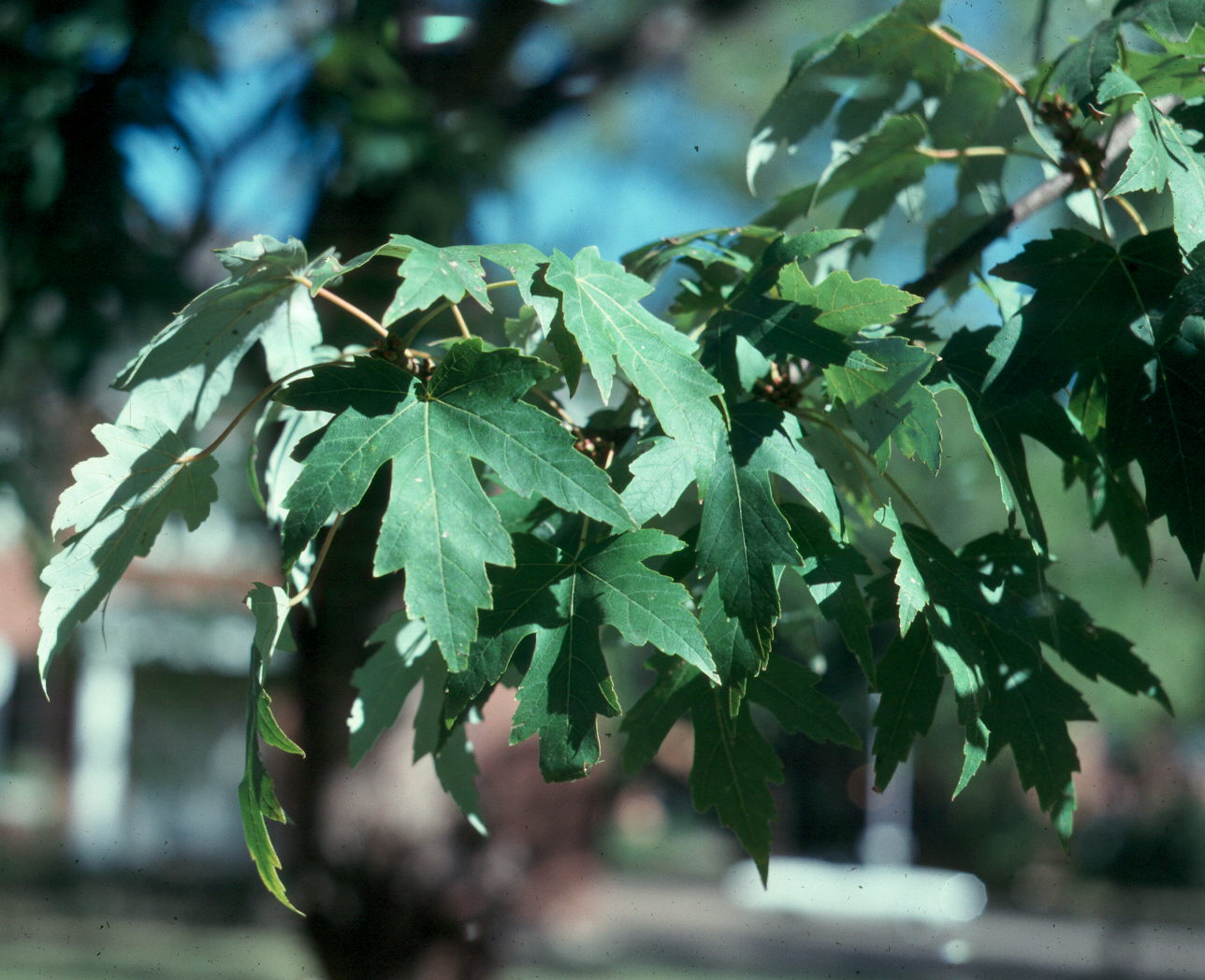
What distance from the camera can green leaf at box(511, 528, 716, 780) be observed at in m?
0.89

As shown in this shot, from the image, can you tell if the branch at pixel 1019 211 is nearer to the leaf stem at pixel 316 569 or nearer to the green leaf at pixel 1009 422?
the green leaf at pixel 1009 422

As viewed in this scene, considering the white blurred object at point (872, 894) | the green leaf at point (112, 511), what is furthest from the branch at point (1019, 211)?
the white blurred object at point (872, 894)

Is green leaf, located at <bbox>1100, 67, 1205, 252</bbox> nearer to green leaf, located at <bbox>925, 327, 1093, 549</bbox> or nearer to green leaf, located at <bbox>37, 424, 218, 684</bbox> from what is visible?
green leaf, located at <bbox>925, 327, 1093, 549</bbox>

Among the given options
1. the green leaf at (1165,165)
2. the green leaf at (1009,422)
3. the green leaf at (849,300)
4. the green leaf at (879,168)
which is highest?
the green leaf at (1165,165)

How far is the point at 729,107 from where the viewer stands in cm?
636

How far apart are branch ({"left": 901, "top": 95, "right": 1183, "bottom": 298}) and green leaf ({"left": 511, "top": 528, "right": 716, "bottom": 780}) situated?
0.55 meters

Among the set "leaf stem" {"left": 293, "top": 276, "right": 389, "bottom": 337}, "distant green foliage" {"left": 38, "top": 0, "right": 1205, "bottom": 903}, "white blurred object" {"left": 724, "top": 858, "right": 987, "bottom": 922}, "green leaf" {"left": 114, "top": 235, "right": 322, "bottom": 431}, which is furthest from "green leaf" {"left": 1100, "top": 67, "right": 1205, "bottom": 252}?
"white blurred object" {"left": 724, "top": 858, "right": 987, "bottom": 922}

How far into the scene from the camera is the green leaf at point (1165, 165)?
3.18 feet

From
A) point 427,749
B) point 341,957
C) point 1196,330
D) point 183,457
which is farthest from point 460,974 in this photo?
point 1196,330

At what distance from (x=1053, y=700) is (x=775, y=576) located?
0.33m

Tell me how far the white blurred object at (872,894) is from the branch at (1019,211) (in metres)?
12.7

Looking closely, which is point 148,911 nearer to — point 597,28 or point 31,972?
point 31,972

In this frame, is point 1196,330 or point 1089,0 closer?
point 1196,330

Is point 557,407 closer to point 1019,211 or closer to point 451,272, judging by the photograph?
point 451,272
